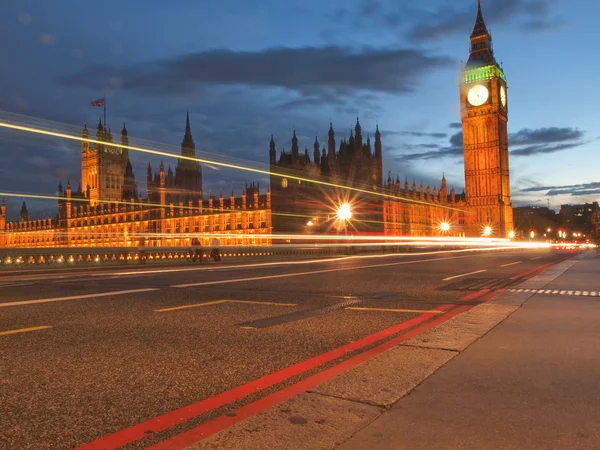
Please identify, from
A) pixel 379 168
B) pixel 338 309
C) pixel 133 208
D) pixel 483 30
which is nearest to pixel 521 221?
pixel 483 30

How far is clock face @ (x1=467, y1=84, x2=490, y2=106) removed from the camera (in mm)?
98688

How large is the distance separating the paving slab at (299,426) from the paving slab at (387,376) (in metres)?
0.14

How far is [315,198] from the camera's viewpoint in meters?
76.8

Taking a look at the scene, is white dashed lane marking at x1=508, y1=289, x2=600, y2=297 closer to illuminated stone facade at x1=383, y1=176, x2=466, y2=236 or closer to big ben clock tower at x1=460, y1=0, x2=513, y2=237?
illuminated stone facade at x1=383, y1=176, x2=466, y2=236

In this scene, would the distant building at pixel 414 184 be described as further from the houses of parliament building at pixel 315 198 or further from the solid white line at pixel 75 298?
the solid white line at pixel 75 298

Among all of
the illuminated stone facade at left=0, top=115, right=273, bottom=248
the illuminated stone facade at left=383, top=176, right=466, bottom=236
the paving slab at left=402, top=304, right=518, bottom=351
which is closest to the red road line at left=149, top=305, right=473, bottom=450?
the paving slab at left=402, top=304, right=518, bottom=351

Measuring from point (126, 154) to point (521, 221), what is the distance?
3998 inches

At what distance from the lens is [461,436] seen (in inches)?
95.3

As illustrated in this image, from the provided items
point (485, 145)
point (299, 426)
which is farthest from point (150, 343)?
point (485, 145)

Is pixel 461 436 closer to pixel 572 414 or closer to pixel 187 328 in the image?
pixel 572 414

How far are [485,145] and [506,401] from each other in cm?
10386

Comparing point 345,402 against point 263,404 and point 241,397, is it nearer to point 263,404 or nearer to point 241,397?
point 263,404

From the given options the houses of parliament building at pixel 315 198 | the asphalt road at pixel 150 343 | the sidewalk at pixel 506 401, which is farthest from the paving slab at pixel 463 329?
the houses of parliament building at pixel 315 198

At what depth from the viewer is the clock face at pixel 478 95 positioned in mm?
98688
